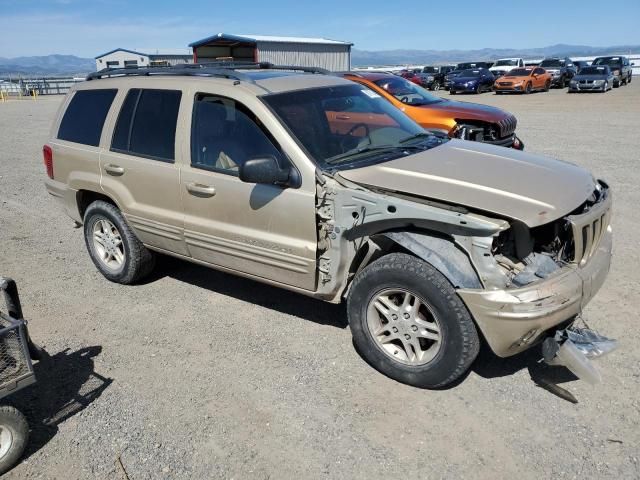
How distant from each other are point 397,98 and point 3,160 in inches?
356

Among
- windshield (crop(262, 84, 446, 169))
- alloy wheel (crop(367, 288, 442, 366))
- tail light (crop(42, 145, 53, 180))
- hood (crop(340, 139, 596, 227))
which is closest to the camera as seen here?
hood (crop(340, 139, 596, 227))

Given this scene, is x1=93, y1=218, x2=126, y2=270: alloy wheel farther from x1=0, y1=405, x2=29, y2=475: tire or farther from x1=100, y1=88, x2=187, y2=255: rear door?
x1=0, y1=405, x2=29, y2=475: tire

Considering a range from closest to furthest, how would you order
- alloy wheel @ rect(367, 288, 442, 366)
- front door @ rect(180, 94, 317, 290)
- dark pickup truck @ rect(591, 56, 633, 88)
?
alloy wheel @ rect(367, 288, 442, 366) < front door @ rect(180, 94, 317, 290) < dark pickup truck @ rect(591, 56, 633, 88)

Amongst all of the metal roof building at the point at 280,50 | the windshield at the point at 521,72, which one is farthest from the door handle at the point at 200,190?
the windshield at the point at 521,72

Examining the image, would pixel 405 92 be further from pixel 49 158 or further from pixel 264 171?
pixel 264 171

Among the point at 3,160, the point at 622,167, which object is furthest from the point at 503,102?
the point at 3,160

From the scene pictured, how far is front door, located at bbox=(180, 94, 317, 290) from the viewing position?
3734 millimetres

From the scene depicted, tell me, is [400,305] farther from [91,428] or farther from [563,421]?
[91,428]

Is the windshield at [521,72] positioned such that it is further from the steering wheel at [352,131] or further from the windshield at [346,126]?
the steering wheel at [352,131]

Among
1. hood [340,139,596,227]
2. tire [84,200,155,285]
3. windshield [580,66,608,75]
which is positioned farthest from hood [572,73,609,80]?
tire [84,200,155,285]

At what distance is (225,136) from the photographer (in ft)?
13.5

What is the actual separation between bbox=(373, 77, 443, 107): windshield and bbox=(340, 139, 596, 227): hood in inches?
241

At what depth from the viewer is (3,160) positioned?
489 inches

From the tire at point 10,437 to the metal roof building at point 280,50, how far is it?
74.8 ft
